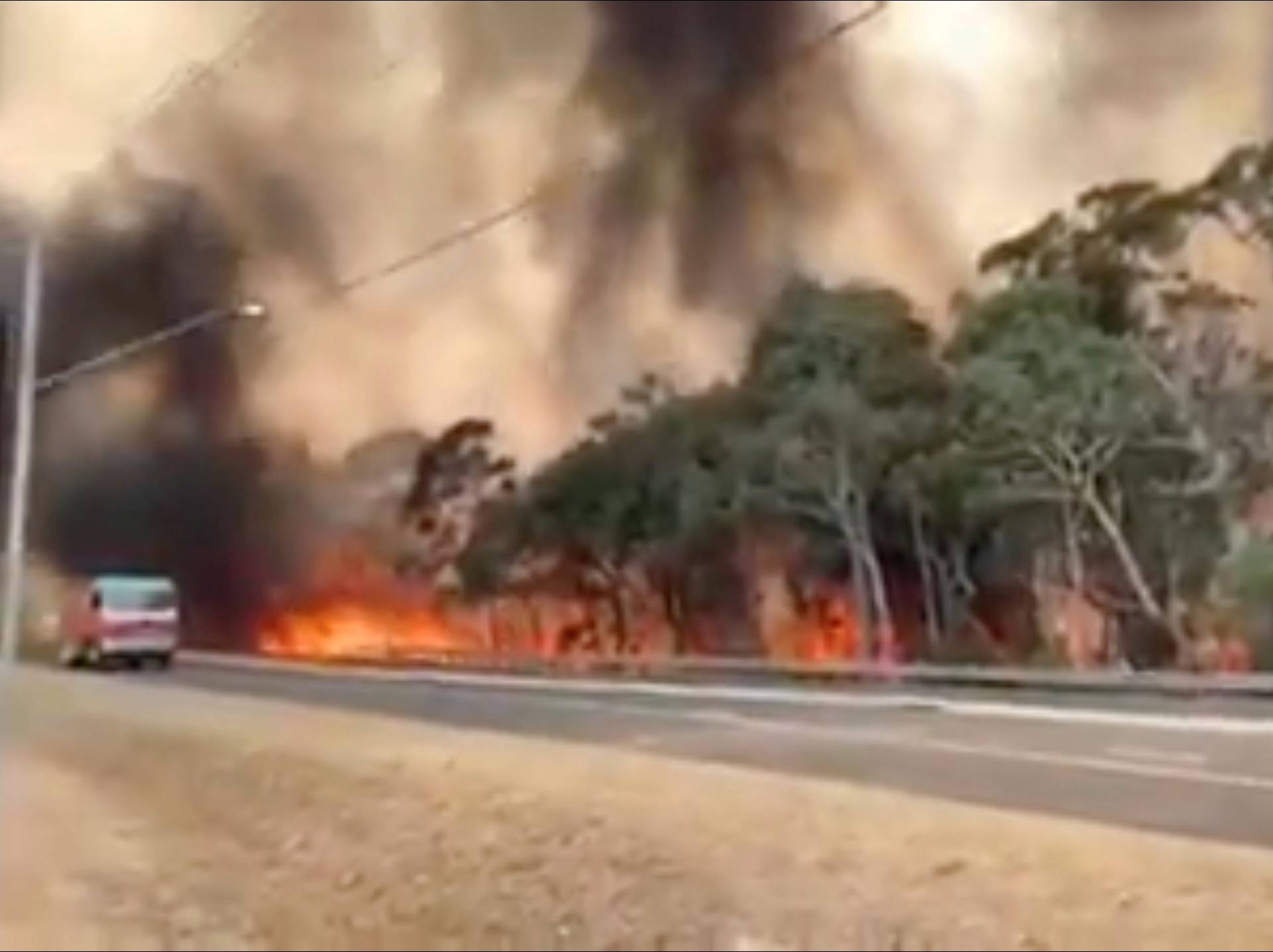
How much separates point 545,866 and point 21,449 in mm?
2126

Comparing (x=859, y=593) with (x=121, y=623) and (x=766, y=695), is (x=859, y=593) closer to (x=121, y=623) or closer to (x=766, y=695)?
(x=766, y=695)

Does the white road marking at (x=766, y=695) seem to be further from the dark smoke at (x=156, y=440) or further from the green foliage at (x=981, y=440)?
the dark smoke at (x=156, y=440)

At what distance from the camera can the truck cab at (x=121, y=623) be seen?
6.66 metres

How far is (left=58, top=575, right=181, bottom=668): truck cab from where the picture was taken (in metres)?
6.66

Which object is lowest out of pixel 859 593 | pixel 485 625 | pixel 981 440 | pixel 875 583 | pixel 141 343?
pixel 485 625

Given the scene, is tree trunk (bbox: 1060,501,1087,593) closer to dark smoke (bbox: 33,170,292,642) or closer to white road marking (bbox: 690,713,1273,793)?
white road marking (bbox: 690,713,1273,793)

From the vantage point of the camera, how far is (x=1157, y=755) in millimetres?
9375

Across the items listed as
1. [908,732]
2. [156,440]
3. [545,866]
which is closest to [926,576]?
[908,732]

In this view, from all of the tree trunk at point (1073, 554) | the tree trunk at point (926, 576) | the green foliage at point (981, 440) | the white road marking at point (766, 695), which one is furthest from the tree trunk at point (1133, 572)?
the tree trunk at point (926, 576)

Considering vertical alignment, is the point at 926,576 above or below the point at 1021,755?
above

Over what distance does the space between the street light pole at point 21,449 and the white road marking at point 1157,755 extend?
5202 mm

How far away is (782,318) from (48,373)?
441 inches

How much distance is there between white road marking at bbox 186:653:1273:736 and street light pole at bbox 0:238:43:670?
340 centimetres

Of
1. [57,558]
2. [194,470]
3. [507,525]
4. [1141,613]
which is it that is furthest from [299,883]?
[507,525]
